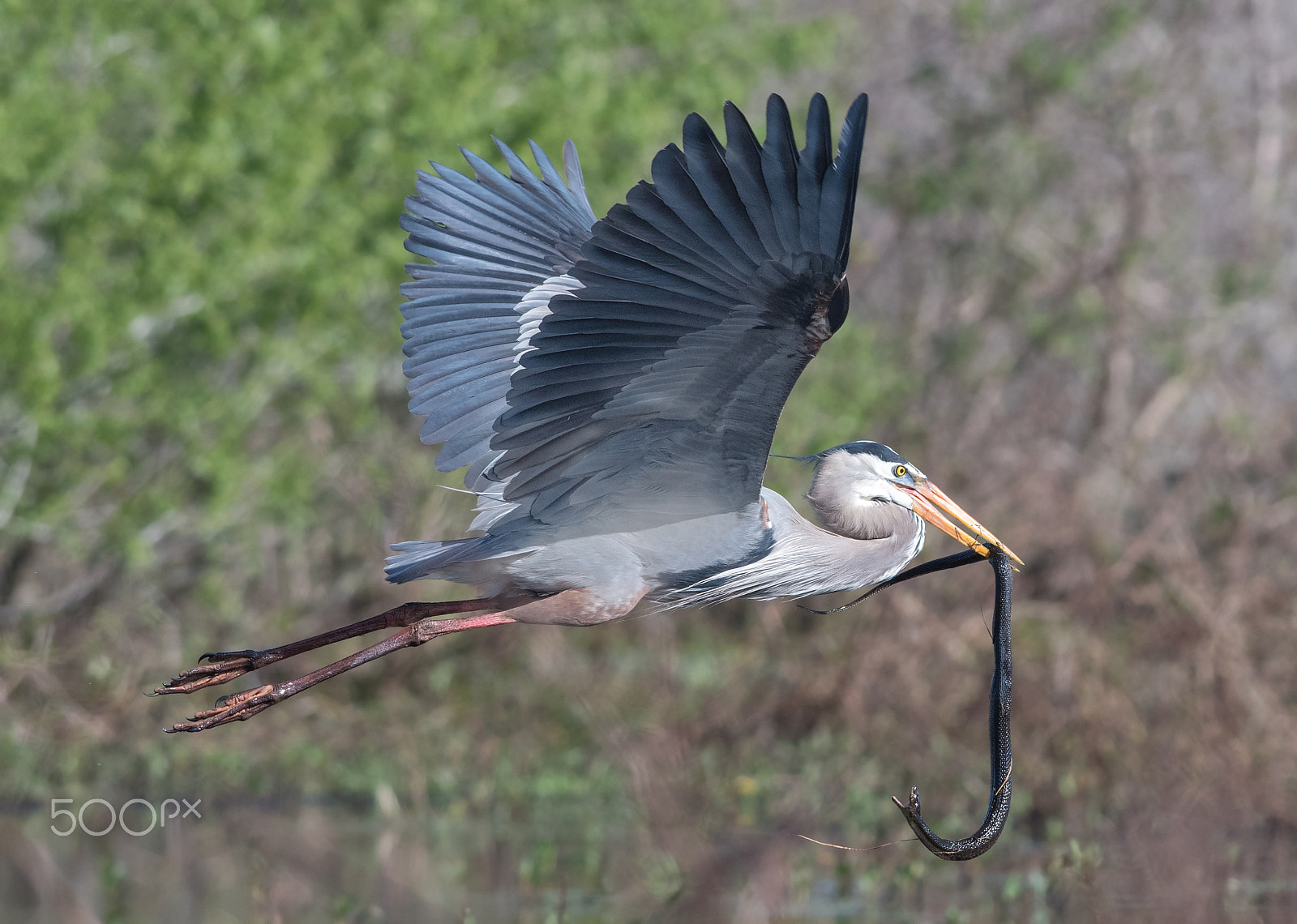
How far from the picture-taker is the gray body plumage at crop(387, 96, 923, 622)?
430cm

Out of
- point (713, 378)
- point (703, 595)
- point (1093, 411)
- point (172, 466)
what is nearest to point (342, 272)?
point (172, 466)

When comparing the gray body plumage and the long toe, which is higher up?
the gray body plumage

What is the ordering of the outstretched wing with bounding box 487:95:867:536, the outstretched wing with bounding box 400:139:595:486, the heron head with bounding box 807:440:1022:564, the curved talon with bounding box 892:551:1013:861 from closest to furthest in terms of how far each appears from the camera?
the outstretched wing with bounding box 487:95:867:536 → the curved talon with bounding box 892:551:1013:861 → the heron head with bounding box 807:440:1022:564 → the outstretched wing with bounding box 400:139:595:486

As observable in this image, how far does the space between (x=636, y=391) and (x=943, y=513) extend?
1.35 meters

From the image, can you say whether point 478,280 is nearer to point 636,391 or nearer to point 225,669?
point 636,391

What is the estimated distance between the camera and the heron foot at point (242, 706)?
5.54 metres

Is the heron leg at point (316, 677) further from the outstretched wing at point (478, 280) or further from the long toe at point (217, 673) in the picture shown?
the outstretched wing at point (478, 280)

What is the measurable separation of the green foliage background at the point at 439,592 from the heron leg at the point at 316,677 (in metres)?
1.37

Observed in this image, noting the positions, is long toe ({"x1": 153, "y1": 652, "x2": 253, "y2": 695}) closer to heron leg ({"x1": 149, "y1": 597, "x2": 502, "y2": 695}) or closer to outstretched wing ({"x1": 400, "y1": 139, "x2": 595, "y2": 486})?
heron leg ({"x1": 149, "y1": 597, "x2": 502, "y2": 695})

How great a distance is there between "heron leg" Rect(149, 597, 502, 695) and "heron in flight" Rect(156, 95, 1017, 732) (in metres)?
0.01


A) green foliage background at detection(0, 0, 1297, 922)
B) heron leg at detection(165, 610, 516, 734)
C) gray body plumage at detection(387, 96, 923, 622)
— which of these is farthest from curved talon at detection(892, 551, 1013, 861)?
green foliage background at detection(0, 0, 1297, 922)

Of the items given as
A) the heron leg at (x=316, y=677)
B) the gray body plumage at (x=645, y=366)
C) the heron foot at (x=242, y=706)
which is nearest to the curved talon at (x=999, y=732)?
the gray body plumage at (x=645, y=366)

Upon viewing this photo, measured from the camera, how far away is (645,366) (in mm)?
4797

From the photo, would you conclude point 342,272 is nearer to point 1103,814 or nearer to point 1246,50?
point 1103,814
